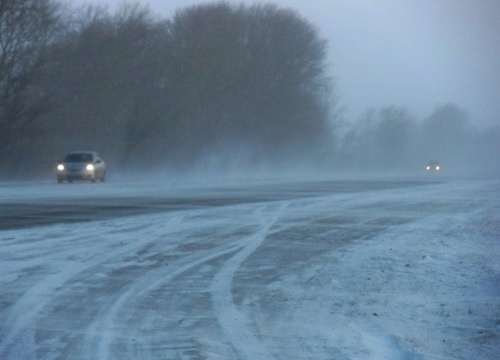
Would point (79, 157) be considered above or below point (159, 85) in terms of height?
below

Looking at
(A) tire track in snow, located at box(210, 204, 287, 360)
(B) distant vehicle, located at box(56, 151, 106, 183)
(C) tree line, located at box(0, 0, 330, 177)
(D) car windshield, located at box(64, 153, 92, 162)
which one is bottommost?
(A) tire track in snow, located at box(210, 204, 287, 360)

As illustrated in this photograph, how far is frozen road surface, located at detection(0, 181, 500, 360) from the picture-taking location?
875 cm

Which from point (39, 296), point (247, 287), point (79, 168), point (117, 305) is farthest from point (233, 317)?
point (79, 168)

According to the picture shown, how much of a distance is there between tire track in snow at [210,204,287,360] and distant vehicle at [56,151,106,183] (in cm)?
3202

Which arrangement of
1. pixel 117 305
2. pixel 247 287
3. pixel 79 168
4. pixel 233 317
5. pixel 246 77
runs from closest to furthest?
pixel 233 317 → pixel 117 305 → pixel 247 287 → pixel 79 168 → pixel 246 77

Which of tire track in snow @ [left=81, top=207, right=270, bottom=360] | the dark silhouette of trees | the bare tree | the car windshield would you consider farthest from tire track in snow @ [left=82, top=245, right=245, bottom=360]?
the dark silhouette of trees

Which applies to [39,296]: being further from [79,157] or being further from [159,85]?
[159,85]

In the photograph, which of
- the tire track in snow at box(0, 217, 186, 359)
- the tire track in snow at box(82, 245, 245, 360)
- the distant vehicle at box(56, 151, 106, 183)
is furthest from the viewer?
the distant vehicle at box(56, 151, 106, 183)

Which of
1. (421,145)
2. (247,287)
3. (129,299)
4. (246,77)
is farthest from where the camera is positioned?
(421,145)

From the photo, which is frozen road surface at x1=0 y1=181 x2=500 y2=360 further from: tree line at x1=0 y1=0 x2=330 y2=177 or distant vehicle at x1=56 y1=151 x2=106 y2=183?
tree line at x1=0 y1=0 x2=330 y2=177

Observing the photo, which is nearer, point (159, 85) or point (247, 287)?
point (247, 287)

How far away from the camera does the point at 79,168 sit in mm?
46625

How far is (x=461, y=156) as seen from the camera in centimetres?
15475

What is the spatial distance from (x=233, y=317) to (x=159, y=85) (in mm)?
60888
